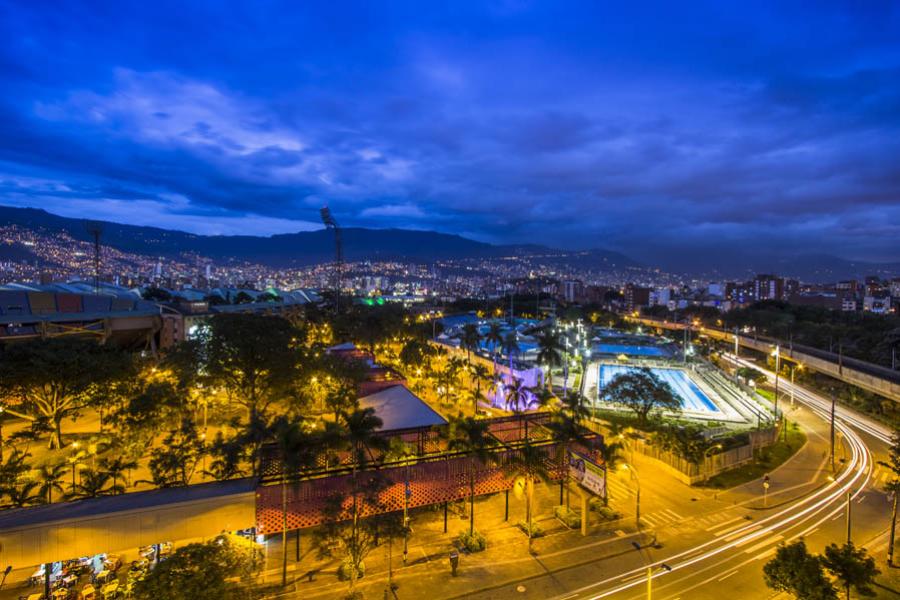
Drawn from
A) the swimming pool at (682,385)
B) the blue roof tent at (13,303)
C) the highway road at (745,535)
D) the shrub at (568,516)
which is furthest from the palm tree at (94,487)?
the swimming pool at (682,385)

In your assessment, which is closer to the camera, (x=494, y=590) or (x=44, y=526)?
(x=44, y=526)

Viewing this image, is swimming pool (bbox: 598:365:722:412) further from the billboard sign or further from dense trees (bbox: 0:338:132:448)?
dense trees (bbox: 0:338:132:448)

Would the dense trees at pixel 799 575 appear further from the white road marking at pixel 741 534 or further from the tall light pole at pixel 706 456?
the tall light pole at pixel 706 456

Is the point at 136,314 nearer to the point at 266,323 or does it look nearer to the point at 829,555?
the point at 266,323

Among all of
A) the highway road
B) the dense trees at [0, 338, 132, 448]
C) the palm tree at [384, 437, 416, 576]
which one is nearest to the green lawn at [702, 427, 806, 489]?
the highway road

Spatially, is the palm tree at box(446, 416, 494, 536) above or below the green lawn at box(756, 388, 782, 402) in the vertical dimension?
above

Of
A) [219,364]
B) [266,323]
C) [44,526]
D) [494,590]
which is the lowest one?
[494,590]

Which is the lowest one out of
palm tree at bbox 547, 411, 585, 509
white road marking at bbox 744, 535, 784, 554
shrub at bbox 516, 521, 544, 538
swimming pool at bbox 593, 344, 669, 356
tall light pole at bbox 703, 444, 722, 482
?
white road marking at bbox 744, 535, 784, 554

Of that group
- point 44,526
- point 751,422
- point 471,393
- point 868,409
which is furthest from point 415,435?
point 868,409
